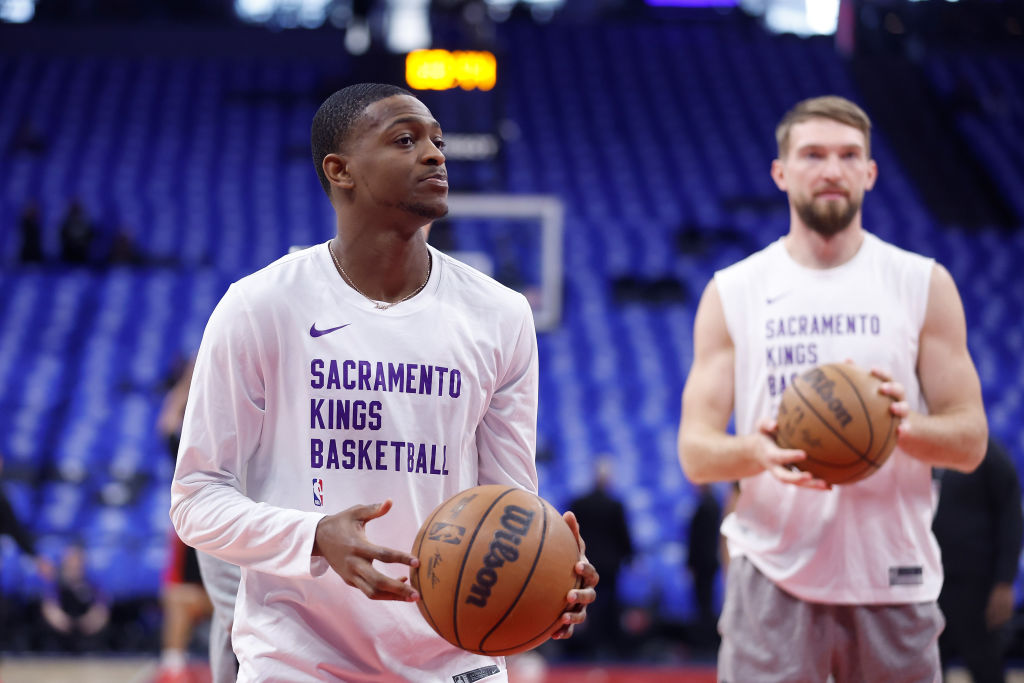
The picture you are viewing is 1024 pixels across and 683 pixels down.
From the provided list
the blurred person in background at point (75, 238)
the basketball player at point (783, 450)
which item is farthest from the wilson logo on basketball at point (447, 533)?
the blurred person in background at point (75, 238)

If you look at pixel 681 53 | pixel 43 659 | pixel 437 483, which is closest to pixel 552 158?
pixel 681 53

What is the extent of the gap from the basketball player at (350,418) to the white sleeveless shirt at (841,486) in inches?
43.6

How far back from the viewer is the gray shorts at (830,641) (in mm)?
3297

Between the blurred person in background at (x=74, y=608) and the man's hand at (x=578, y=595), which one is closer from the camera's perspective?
the man's hand at (x=578, y=595)

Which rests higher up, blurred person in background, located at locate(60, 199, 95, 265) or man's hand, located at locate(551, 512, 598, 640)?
blurred person in background, located at locate(60, 199, 95, 265)

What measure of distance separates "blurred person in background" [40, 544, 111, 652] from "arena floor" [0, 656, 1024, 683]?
0.19m

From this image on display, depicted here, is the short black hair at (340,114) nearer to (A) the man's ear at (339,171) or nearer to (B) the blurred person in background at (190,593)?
(A) the man's ear at (339,171)

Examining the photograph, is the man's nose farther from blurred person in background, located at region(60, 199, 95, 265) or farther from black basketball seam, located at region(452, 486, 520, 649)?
blurred person in background, located at region(60, 199, 95, 265)

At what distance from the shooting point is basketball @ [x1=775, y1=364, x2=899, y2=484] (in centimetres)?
305

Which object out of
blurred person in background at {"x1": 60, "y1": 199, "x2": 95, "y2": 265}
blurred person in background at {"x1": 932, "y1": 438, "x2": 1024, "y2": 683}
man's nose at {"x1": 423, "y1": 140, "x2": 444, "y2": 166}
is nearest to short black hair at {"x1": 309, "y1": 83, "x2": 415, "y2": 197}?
man's nose at {"x1": 423, "y1": 140, "x2": 444, "y2": 166}

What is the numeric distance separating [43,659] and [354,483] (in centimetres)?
829

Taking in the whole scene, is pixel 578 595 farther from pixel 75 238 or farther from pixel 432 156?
pixel 75 238

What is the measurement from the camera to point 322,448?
97.7 inches

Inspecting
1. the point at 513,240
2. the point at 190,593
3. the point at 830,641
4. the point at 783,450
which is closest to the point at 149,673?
the point at 190,593
